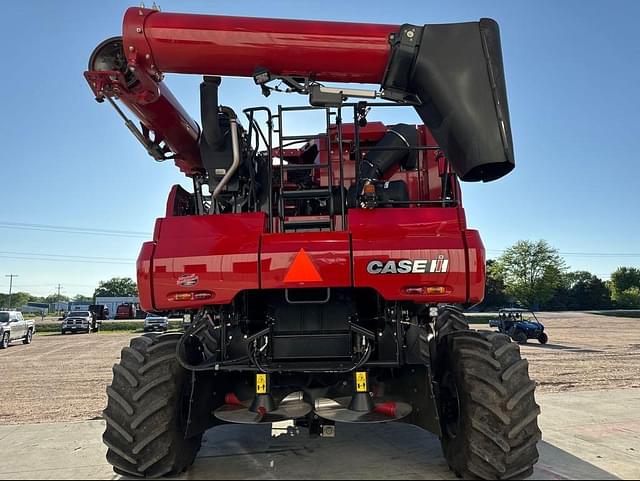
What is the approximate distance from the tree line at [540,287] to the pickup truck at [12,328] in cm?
5905

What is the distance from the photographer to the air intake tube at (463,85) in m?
3.38

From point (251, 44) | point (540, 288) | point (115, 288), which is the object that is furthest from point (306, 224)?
point (115, 288)

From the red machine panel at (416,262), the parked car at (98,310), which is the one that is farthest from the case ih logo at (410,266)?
the parked car at (98,310)

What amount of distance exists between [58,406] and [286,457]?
5.83m

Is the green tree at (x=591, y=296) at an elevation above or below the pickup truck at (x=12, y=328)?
above

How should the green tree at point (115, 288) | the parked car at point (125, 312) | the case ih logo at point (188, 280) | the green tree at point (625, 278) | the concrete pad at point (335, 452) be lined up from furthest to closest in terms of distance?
the green tree at point (115, 288)
the green tree at point (625, 278)
the parked car at point (125, 312)
the concrete pad at point (335, 452)
the case ih logo at point (188, 280)

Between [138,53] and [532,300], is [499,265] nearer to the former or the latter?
[532,300]

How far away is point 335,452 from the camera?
4891 millimetres

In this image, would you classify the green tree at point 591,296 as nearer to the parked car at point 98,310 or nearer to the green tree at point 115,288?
the parked car at point 98,310

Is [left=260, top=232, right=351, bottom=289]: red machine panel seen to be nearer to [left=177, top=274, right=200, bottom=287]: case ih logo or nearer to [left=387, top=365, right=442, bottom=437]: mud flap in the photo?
[left=177, top=274, right=200, bottom=287]: case ih logo

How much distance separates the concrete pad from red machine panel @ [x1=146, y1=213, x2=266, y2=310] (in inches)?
60.9

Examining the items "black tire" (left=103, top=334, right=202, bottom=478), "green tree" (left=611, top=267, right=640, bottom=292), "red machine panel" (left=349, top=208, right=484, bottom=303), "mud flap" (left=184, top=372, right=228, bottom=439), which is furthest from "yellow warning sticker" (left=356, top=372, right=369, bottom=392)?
"green tree" (left=611, top=267, right=640, bottom=292)

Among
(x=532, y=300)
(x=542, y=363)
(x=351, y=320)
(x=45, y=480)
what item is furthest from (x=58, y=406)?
(x=532, y=300)

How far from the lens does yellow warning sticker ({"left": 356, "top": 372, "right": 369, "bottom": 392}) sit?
382 cm
